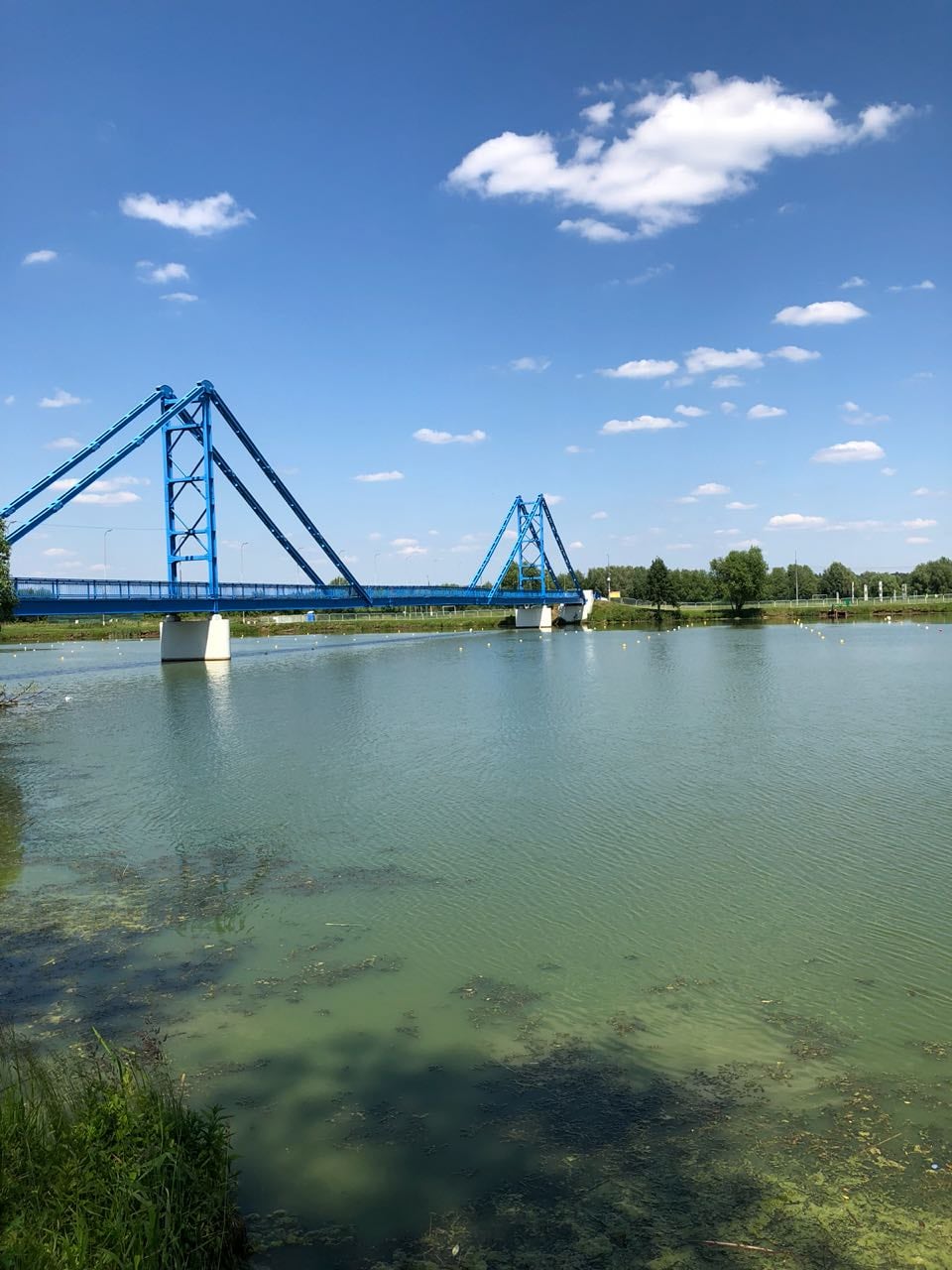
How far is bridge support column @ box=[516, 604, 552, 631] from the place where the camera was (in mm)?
120125

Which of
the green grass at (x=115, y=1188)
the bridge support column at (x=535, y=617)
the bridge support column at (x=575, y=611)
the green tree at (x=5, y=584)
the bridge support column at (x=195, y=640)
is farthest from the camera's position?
the bridge support column at (x=575, y=611)

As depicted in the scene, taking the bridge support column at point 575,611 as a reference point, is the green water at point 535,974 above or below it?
below

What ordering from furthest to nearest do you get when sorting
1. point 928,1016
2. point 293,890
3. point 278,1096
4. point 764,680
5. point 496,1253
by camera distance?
point 764,680 < point 293,890 < point 928,1016 < point 278,1096 < point 496,1253

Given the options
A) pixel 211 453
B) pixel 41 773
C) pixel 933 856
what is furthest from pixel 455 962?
pixel 211 453

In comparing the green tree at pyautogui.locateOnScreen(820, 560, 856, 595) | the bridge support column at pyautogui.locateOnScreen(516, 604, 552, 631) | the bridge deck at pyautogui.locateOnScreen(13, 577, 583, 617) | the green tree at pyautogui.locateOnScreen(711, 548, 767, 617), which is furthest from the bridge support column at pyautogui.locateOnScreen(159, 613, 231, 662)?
the green tree at pyautogui.locateOnScreen(820, 560, 856, 595)

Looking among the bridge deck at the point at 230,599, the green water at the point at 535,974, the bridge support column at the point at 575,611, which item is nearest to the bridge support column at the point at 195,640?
the bridge deck at the point at 230,599

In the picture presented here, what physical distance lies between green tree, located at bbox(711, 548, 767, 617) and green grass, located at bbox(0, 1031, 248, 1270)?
12099 centimetres

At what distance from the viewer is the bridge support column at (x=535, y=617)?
12012 centimetres

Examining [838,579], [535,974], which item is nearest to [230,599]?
[535,974]

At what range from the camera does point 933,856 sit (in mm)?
13172

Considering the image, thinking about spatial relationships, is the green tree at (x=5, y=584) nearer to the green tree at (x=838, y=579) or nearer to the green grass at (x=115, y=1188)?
the green grass at (x=115, y=1188)

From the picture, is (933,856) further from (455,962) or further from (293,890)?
(293,890)

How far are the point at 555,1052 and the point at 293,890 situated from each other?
234 inches

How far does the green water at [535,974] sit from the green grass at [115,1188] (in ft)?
1.97
